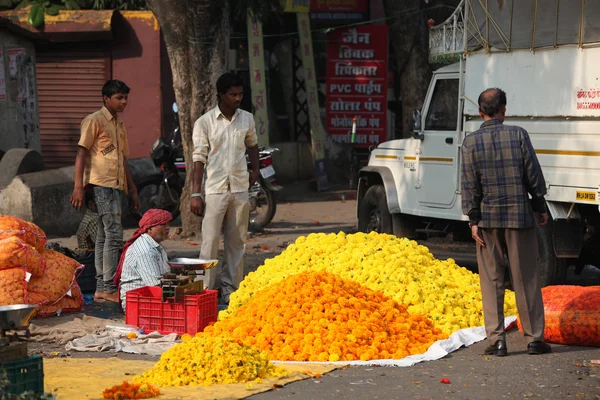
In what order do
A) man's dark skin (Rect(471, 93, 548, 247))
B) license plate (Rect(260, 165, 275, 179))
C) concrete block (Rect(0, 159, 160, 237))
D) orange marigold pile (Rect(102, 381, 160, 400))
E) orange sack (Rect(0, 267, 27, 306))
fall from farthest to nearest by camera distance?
license plate (Rect(260, 165, 275, 179)) → concrete block (Rect(0, 159, 160, 237)) → orange sack (Rect(0, 267, 27, 306)) → man's dark skin (Rect(471, 93, 548, 247)) → orange marigold pile (Rect(102, 381, 160, 400))

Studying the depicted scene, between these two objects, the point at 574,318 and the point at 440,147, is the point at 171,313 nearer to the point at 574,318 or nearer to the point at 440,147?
the point at 574,318

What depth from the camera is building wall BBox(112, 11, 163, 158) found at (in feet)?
59.4

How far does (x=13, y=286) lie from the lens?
8414 millimetres

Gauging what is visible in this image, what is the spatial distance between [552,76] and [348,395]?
4.81 m

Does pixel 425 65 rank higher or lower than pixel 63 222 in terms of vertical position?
higher

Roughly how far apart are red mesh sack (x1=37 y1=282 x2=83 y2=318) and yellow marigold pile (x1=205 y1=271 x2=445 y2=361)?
67.5 inches

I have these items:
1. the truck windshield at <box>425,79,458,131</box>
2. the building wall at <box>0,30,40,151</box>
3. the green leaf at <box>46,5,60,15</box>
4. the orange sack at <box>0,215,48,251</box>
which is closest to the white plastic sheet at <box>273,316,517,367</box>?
the orange sack at <box>0,215,48,251</box>

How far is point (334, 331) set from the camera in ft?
24.6

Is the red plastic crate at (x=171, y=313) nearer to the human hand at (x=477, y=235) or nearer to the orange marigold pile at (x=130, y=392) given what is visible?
the orange marigold pile at (x=130, y=392)

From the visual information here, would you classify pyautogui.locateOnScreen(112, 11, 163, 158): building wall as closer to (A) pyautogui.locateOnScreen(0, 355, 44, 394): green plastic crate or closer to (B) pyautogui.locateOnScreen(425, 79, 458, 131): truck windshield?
(B) pyautogui.locateOnScreen(425, 79, 458, 131): truck windshield

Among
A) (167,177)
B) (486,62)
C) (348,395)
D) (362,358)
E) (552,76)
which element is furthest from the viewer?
(167,177)

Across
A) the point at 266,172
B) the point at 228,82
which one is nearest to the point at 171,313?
the point at 228,82

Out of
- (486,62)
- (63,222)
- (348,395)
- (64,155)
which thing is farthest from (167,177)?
(348,395)

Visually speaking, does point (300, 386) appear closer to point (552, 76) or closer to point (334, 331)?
point (334, 331)
